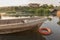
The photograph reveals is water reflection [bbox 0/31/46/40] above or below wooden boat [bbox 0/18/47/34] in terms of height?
below

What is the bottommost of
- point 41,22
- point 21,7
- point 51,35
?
point 51,35

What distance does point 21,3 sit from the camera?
7.33ft

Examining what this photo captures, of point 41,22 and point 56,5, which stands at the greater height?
point 56,5

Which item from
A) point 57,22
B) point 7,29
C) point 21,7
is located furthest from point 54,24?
point 7,29

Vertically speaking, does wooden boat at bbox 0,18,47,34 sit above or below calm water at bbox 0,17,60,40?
above

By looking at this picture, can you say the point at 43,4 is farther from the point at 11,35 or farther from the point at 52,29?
the point at 11,35

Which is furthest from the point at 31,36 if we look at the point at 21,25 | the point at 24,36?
the point at 21,25

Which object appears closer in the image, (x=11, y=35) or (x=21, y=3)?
(x=11, y=35)

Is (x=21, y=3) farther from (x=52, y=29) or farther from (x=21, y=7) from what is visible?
(x=52, y=29)

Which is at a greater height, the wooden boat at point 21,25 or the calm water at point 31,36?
the wooden boat at point 21,25

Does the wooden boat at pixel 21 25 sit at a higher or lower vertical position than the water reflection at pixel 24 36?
higher

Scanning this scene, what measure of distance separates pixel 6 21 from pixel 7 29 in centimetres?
19

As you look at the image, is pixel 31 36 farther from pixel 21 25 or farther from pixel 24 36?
pixel 21 25

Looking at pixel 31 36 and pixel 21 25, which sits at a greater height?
pixel 21 25
